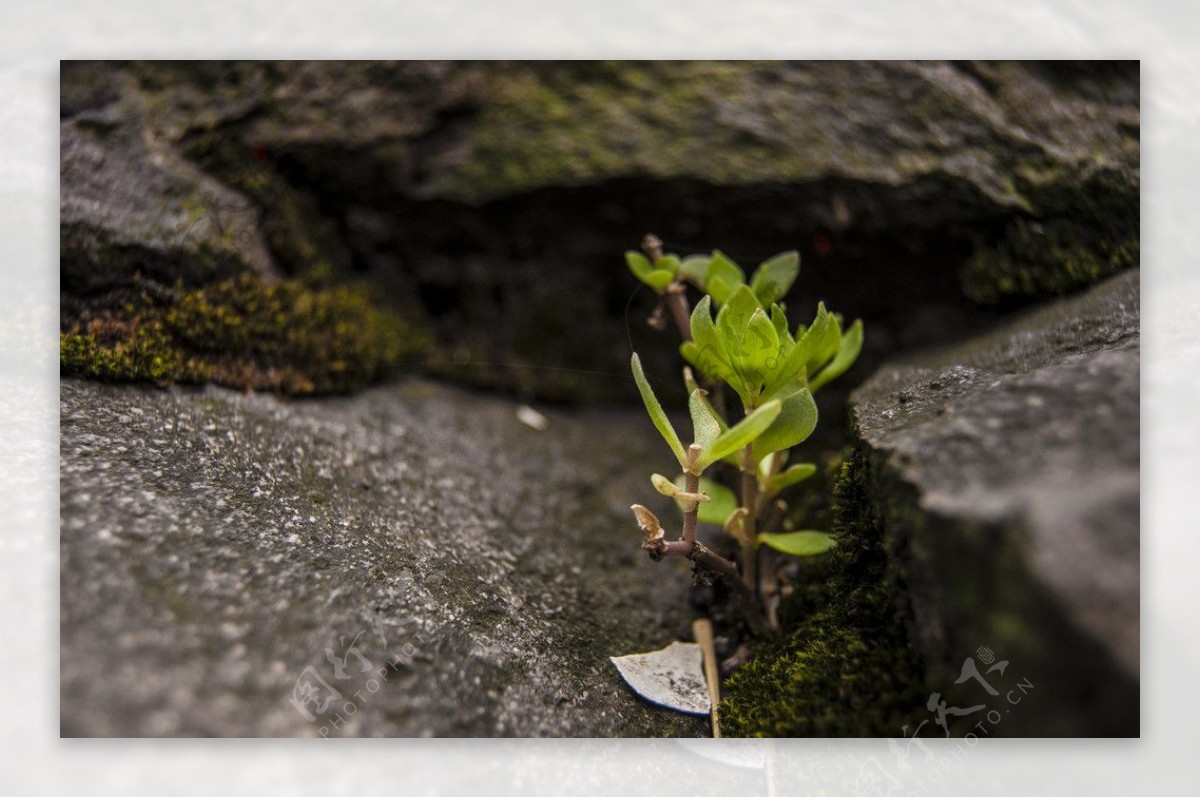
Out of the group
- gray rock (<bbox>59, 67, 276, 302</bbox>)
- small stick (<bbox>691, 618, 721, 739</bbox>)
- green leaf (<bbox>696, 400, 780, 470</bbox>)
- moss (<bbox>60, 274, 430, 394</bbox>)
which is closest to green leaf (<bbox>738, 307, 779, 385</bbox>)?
green leaf (<bbox>696, 400, 780, 470</bbox>)

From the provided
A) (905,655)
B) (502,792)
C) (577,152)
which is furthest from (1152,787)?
(577,152)

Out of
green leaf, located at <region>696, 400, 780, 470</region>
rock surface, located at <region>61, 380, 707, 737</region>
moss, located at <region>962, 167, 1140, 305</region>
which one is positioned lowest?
rock surface, located at <region>61, 380, 707, 737</region>

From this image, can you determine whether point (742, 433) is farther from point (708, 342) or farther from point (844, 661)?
point (844, 661)

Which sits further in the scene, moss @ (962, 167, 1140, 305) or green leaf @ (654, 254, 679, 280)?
moss @ (962, 167, 1140, 305)

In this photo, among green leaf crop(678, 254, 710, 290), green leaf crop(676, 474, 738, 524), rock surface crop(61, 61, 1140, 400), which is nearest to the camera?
green leaf crop(676, 474, 738, 524)

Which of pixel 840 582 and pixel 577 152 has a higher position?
pixel 577 152

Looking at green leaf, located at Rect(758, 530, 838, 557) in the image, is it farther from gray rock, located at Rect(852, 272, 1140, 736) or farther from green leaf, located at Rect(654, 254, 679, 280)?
green leaf, located at Rect(654, 254, 679, 280)

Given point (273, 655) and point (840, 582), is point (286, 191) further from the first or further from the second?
point (840, 582)
